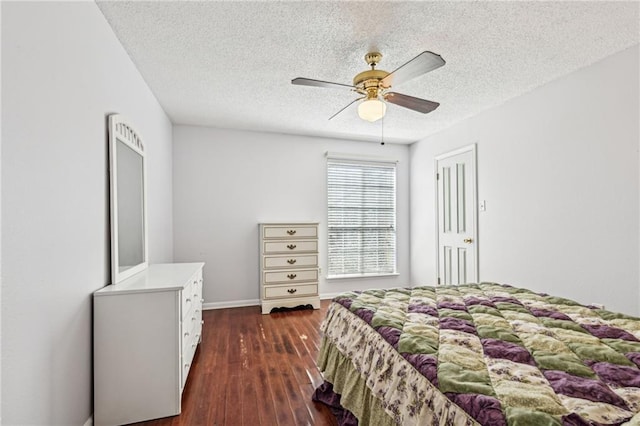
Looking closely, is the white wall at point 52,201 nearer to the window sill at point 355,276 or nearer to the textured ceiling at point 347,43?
the textured ceiling at point 347,43

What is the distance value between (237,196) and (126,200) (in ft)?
7.01

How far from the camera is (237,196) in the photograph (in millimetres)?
4418

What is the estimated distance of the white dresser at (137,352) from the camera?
1.79 meters

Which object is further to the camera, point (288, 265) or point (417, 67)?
→ point (288, 265)

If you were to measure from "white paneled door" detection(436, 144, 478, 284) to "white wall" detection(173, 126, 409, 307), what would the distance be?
1684 millimetres

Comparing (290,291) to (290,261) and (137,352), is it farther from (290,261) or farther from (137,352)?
(137,352)

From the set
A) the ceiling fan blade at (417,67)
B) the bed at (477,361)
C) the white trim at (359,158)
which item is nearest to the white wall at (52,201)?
the bed at (477,361)

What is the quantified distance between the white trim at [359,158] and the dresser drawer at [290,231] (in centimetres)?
123

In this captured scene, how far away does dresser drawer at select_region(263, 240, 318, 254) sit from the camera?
4.12 meters

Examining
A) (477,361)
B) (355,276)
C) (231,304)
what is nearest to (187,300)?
(477,361)

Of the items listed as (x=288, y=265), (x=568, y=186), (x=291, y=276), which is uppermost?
(x=568, y=186)

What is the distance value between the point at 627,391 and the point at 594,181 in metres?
2.28

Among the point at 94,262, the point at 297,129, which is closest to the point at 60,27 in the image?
the point at 94,262

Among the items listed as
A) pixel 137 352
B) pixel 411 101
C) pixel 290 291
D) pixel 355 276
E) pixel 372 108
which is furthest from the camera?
pixel 355 276
